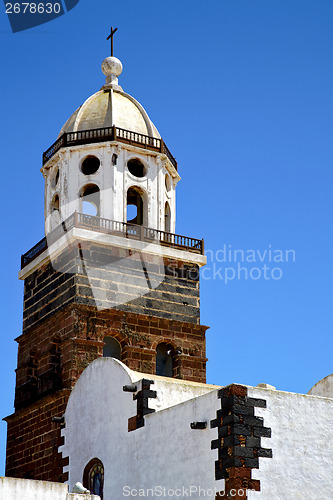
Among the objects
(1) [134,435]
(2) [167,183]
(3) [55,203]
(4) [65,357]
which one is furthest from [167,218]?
(1) [134,435]

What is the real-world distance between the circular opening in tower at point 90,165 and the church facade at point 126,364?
0.35 ft

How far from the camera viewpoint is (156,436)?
19.3 m

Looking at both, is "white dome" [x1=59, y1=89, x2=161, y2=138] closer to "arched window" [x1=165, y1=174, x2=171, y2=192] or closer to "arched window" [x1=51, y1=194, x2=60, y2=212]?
"arched window" [x1=165, y1=174, x2=171, y2=192]

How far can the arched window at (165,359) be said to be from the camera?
28577mm

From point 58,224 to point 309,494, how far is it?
15.3 m

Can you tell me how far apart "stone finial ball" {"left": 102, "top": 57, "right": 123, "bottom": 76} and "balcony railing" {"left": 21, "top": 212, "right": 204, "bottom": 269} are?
6.77 m

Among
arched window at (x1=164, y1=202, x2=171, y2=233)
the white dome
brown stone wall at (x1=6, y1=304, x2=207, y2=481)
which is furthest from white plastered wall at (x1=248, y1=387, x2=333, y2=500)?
the white dome

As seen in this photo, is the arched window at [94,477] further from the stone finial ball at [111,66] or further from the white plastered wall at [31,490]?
the stone finial ball at [111,66]

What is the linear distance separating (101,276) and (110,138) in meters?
4.86

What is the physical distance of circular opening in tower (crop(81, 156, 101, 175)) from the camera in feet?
100

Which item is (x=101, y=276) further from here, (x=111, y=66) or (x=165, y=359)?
(x=111, y=66)

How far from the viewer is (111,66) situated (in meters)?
32.7

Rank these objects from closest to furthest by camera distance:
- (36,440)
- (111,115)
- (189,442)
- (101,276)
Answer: (189,442) < (36,440) < (101,276) < (111,115)

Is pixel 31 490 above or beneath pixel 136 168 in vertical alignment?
beneath
